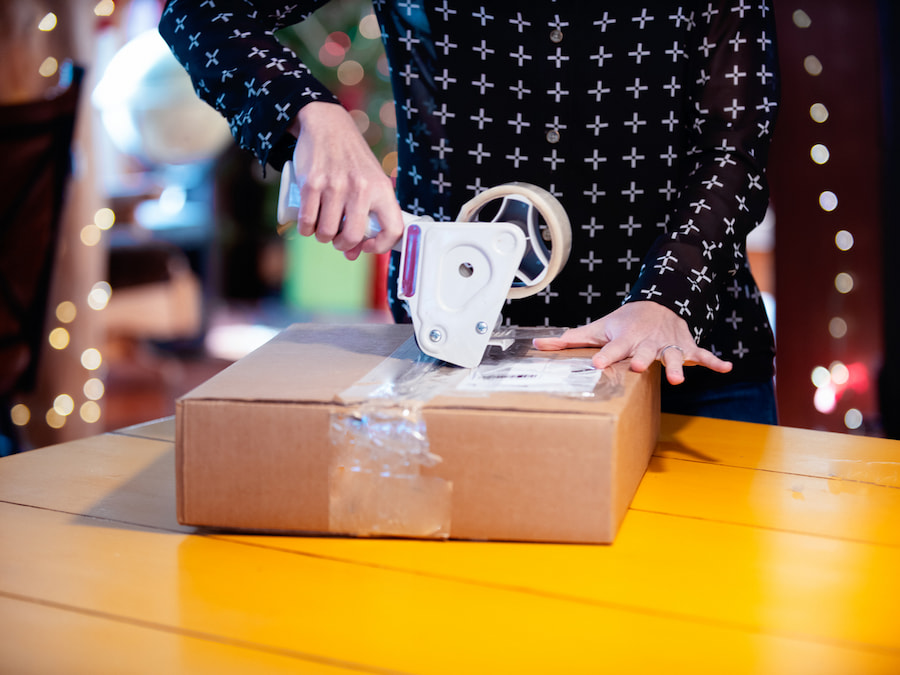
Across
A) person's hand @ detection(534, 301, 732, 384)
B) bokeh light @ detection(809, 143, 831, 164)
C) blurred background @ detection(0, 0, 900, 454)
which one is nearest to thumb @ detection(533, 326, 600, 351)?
person's hand @ detection(534, 301, 732, 384)

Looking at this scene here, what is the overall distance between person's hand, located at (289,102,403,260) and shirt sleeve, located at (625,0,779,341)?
28cm

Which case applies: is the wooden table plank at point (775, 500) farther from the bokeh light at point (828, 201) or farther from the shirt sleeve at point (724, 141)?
the bokeh light at point (828, 201)

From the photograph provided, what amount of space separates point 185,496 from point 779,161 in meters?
1.61

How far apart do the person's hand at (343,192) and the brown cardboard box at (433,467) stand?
194 mm

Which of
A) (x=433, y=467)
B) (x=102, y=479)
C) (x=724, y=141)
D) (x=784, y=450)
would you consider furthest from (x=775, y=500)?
(x=102, y=479)

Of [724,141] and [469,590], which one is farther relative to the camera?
[724,141]

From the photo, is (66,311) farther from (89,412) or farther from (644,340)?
(644,340)

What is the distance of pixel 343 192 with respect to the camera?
0.82 metres

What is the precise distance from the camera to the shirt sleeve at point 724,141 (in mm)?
939

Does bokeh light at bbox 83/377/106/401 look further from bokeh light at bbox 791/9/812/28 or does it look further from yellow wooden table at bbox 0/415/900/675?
bokeh light at bbox 791/9/812/28

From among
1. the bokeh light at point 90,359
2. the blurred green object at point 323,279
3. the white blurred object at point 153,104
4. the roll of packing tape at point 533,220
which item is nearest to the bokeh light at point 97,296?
the bokeh light at point 90,359

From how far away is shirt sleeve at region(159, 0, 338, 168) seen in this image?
0.91 m

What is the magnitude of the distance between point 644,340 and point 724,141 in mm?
307

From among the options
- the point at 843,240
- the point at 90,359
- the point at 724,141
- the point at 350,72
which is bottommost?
the point at 90,359
